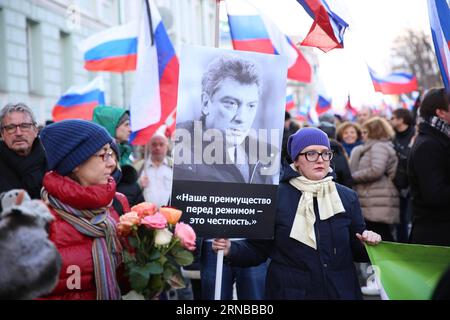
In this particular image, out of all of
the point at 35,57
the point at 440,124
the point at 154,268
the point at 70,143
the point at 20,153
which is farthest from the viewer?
the point at 35,57

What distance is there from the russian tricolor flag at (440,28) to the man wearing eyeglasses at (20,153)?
2.56 metres

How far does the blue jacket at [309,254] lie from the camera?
3.74 metres

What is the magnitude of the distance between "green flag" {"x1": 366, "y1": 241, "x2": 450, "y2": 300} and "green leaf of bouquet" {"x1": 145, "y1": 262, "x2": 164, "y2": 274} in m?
1.28

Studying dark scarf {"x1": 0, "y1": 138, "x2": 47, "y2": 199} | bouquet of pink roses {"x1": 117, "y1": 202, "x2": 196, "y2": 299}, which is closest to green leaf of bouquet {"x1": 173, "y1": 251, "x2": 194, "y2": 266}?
bouquet of pink roses {"x1": 117, "y1": 202, "x2": 196, "y2": 299}

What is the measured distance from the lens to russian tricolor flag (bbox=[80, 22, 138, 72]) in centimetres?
953

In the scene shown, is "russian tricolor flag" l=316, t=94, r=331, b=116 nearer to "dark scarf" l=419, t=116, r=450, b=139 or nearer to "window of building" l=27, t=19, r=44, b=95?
"window of building" l=27, t=19, r=44, b=95

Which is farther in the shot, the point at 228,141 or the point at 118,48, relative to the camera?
the point at 118,48

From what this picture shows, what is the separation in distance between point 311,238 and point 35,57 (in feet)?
54.6

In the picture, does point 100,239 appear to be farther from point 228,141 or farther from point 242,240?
point 242,240

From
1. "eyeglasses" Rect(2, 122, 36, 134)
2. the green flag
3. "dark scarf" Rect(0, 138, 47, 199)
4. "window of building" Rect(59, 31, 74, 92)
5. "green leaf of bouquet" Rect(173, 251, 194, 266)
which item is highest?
"window of building" Rect(59, 31, 74, 92)

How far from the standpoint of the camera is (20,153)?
442 centimetres

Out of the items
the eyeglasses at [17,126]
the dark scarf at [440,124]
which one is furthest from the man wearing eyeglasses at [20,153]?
the dark scarf at [440,124]

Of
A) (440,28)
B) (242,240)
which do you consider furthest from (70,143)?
(440,28)

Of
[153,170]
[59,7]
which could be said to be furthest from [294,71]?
[59,7]
